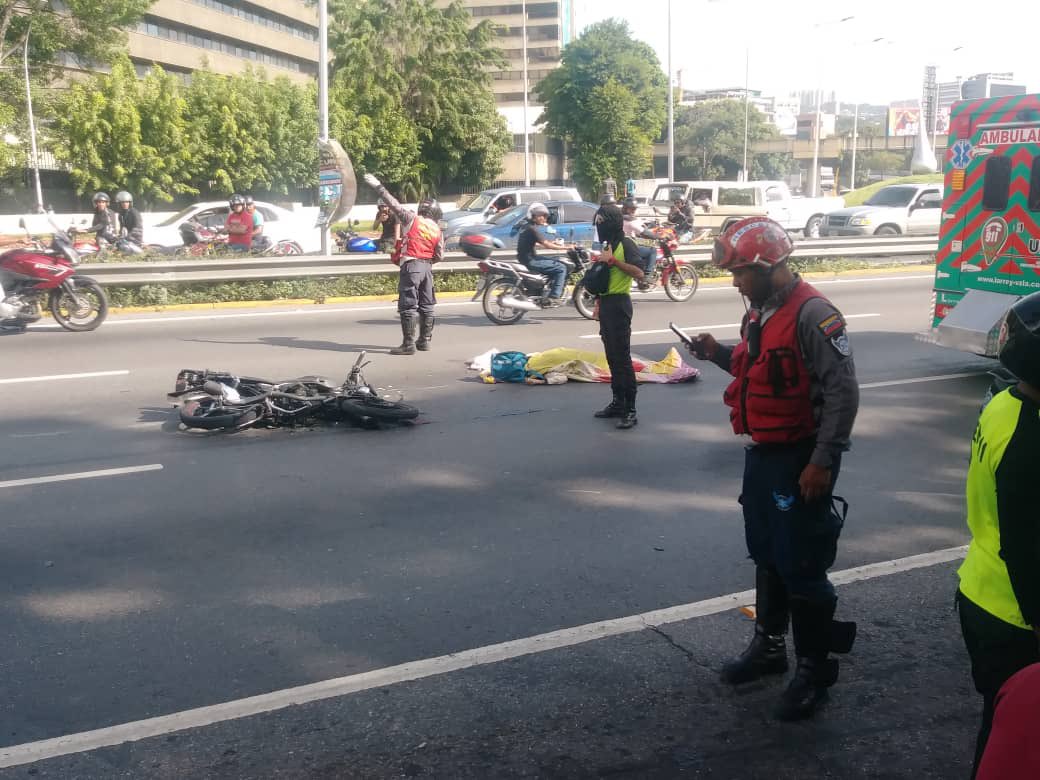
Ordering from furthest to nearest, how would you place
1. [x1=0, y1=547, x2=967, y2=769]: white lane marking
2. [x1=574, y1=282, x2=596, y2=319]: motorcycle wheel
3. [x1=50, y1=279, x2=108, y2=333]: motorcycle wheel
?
[x1=574, y1=282, x2=596, y2=319]: motorcycle wheel, [x1=50, y1=279, x2=108, y2=333]: motorcycle wheel, [x1=0, y1=547, x2=967, y2=769]: white lane marking

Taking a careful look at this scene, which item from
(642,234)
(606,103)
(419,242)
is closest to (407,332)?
(419,242)

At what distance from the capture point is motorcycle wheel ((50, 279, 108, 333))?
12664 mm

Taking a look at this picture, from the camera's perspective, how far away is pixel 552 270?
14508 millimetres

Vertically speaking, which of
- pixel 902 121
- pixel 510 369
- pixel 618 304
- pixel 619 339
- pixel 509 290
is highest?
pixel 902 121

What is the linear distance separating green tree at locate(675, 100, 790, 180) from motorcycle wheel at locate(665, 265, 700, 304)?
6031cm

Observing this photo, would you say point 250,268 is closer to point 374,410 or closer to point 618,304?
point 374,410

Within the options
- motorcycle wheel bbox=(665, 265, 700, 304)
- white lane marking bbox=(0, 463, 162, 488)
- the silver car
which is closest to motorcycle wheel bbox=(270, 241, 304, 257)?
motorcycle wheel bbox=(665, 265, 700, 304)

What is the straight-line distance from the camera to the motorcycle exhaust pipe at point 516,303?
13883 millimetres

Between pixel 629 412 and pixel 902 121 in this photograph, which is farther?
pixel 902 121

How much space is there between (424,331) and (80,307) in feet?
14.6

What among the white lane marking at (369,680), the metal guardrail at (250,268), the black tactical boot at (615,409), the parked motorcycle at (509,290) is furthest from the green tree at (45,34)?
the white lane marking at (369,680)

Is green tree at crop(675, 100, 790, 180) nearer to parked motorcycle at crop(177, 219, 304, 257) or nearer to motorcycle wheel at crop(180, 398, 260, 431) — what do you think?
parked motorcycle at crop(177, 219, 304, 257)

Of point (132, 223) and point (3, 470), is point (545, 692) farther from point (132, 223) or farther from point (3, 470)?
point (132, 223)

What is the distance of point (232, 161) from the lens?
45.0 meters
